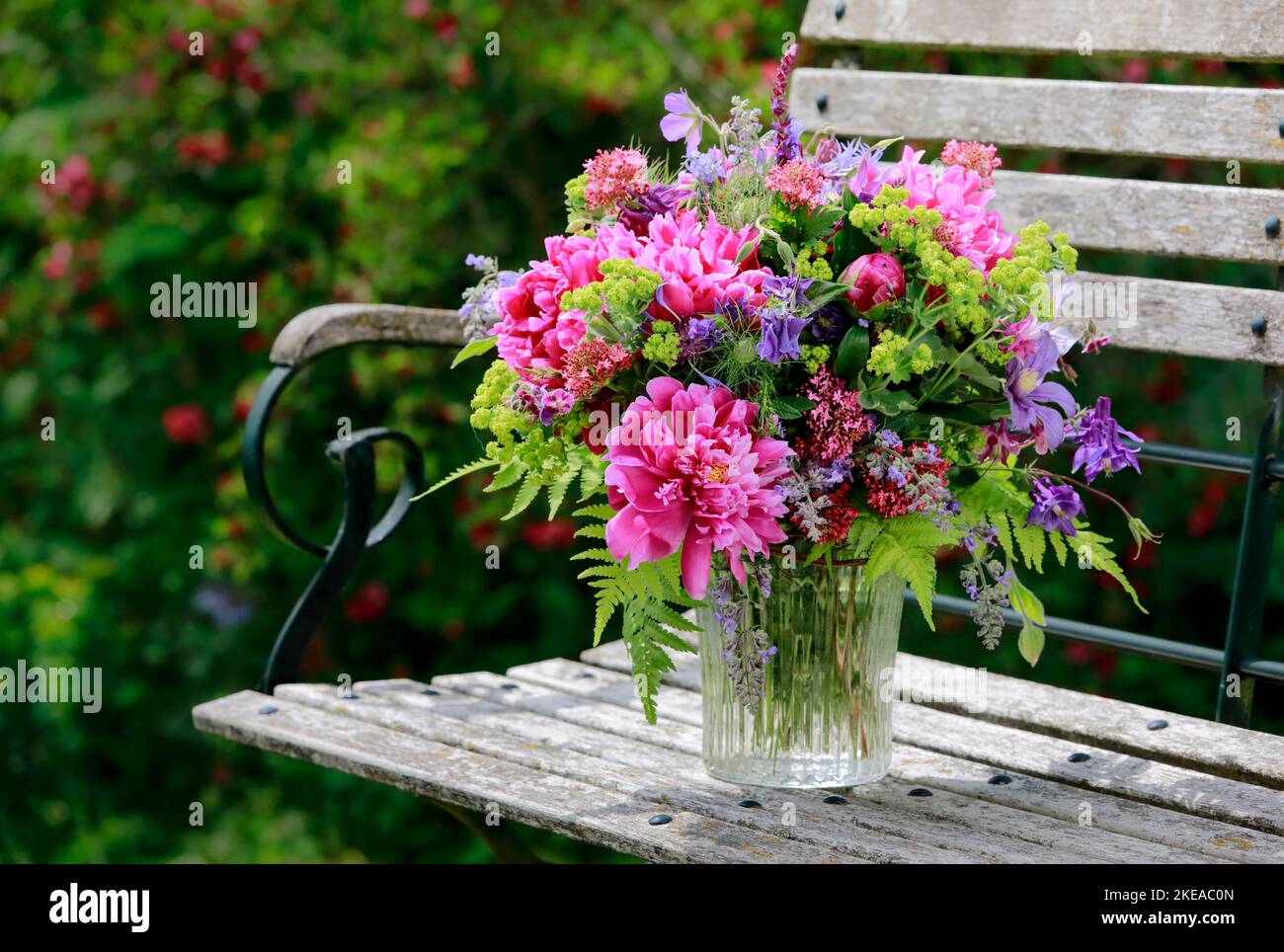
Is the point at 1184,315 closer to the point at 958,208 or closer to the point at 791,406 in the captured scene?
the point at 958,208

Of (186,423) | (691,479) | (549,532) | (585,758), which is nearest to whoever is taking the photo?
(691,479)

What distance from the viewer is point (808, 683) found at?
1.70 metres

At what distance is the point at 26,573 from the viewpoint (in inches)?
154

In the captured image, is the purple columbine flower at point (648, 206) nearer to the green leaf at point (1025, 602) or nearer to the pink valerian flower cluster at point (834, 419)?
the pink valerian flower cluster at point (834, 419)

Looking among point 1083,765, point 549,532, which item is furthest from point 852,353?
point 549,532

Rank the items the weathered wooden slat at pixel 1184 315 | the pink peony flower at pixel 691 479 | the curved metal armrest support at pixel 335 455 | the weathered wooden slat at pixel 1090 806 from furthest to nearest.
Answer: the curved metal armrest support at pixel 335 455 → the weathered wooden slat at pixel 1184 315 → the weathered wooden slat at pixel 1090 806 → the pink peony flower at pixel 691 479

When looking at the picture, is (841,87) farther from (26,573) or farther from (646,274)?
(26,573)

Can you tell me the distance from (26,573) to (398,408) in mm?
1062

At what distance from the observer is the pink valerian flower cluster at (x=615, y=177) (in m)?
1.67

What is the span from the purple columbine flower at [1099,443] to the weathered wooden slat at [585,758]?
378mm

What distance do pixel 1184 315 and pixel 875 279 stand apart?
2.32ft

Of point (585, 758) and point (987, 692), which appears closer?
point (585, 758)

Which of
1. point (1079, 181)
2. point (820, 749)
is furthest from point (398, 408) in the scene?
point (820, 749)

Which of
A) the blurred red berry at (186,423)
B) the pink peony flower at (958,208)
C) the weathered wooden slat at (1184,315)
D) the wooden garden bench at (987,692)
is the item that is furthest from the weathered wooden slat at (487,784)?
the blurred red berry at (186,423)
